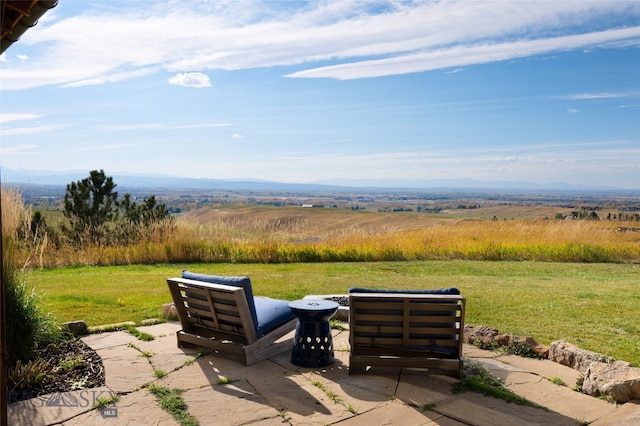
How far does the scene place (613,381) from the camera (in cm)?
385

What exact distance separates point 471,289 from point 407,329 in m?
4.62

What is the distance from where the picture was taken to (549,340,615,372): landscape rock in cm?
439

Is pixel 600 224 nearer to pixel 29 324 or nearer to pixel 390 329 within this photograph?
pixel 390 329

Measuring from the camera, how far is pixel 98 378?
4.21 m

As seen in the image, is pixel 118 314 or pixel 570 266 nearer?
pixel 118 314

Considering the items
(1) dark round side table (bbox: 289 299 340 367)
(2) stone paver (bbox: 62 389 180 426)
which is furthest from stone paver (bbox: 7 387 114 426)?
(1) dark round side table (bbox: 289 299 340 367)

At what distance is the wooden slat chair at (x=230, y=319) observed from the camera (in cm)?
448

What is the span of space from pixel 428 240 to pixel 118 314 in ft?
29.9

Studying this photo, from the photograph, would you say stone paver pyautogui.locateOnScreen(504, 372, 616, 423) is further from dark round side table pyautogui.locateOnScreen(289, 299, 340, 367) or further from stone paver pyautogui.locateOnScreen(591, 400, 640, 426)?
dark round side table pyautogui.locateOnScreen(289, 299, 340, 367)

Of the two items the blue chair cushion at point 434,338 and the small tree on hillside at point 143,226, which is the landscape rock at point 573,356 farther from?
the small tree on hillside at point 143,226

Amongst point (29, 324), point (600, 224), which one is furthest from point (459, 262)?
point (29, 324)

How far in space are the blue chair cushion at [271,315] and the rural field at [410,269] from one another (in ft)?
6.60

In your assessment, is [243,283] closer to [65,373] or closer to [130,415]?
[130,415]

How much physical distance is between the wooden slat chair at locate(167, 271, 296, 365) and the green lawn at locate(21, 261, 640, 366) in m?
1.33
